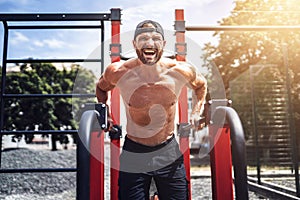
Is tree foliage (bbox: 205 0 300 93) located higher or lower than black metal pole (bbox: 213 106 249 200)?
higher

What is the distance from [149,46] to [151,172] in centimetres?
62

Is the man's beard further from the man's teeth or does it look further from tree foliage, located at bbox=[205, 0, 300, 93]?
tree foliage, located at bbox=[205, 0, 300, 93]

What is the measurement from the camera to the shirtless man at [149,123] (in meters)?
1.60

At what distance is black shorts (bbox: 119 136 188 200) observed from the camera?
1.60m

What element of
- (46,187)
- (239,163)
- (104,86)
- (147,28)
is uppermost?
(147,28)

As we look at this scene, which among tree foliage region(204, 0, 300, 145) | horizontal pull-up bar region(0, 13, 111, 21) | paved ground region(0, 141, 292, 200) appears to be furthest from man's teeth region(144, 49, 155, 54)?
tree foliage region(204, 0, 300, 145)

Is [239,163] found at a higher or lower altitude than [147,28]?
lower

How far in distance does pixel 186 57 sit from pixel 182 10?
1.27 ft

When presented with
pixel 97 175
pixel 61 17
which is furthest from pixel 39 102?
pixel 97 175

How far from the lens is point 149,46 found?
151 cm

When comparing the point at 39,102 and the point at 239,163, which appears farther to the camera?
the point at 39,102

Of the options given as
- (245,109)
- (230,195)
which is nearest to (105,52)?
(230,195)

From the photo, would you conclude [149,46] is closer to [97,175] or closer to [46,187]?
[97,175]

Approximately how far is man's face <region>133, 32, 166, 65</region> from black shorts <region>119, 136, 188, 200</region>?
0.44 metres
